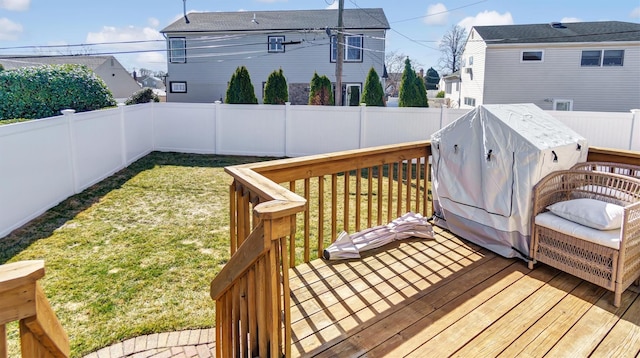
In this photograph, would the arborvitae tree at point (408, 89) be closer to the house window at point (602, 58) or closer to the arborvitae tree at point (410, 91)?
the arborvitae tree at point (410, 91)

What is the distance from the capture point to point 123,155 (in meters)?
8.45

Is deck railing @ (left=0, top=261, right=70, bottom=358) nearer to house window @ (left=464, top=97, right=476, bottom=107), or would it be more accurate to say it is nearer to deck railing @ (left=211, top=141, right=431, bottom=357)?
deck railing @ (left=211, top=141, right=431, bottom=357)

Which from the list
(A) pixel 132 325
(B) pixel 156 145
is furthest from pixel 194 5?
(A) pixel 132 325

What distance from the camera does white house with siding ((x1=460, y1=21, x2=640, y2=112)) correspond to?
15156 mm

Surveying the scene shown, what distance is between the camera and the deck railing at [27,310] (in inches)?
40.9

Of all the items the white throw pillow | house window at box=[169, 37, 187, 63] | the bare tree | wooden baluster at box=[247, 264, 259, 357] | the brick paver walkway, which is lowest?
the brick paver walkway

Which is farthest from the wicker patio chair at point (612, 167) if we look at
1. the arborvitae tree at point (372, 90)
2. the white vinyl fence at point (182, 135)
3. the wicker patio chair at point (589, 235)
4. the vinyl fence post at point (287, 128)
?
the arborvitae tree at point (372, 90)

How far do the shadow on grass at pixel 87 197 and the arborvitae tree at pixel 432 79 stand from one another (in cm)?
3085

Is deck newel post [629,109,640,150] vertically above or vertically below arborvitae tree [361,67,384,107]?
below

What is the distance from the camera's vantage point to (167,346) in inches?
109

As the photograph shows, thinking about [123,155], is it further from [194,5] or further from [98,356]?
[194,5]

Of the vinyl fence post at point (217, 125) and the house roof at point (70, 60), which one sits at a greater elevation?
the house roof at point (70, 60)

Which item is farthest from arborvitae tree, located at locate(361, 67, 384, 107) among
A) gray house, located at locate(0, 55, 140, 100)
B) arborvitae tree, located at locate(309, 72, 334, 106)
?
gray house, located at locate(0, 55, 140, 100)

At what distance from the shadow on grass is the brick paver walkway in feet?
7.61
